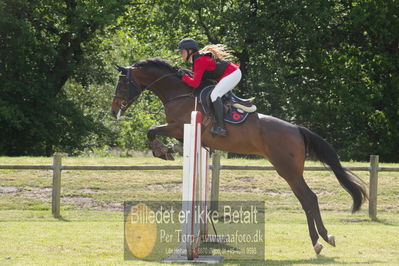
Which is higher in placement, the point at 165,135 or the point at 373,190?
the point at 165,135

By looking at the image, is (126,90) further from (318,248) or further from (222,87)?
(318,248)

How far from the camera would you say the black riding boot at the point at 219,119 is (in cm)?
745

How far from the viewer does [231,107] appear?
25.0ft

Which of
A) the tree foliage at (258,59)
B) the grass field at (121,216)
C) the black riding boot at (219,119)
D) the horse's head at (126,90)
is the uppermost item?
the tree foliage at (258,59)

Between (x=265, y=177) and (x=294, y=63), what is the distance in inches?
396

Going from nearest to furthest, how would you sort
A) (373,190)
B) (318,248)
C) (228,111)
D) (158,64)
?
1. (318,248)
2. (228,111)
3. (158,64)
4. (373,190)

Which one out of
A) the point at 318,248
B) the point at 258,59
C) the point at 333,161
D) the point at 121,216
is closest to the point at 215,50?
the point at 333,161

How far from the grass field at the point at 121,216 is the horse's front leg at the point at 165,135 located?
1252 millimetres

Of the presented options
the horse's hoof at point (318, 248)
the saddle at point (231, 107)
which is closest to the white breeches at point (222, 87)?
the saddle at point (231, 107)

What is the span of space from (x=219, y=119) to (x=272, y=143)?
2.36ft

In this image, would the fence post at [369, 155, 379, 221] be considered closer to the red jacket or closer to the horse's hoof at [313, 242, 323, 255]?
the horse's hoof at [313, 242, 323, 255]

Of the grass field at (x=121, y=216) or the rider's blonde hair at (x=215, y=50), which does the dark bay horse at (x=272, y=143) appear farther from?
the grass field at (x=121, y=216)

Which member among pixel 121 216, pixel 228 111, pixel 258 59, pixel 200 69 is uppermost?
pixel 258 59

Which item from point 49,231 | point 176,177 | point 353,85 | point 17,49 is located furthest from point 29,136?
point 49,231
